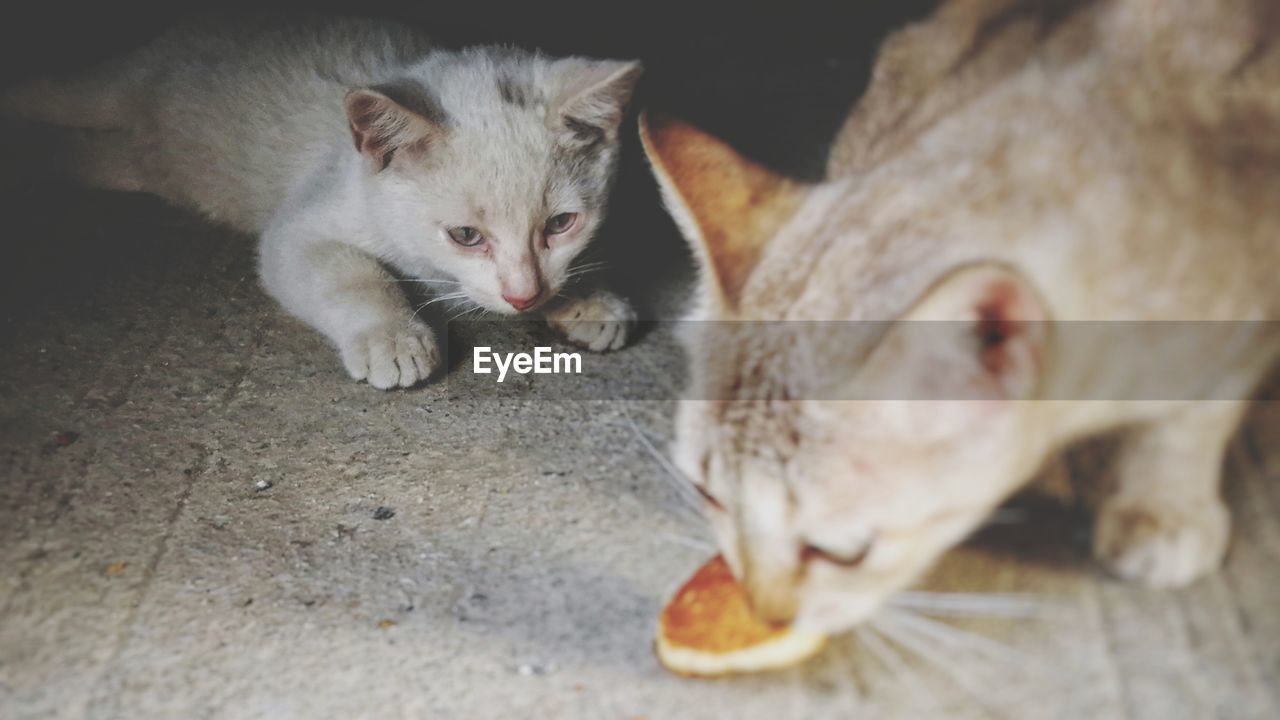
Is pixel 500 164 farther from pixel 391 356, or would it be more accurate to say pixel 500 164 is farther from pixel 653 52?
pixel 653 52

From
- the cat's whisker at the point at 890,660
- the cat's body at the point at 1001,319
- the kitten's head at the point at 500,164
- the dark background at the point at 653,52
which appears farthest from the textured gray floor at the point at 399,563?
the dark background at the point at 653,52

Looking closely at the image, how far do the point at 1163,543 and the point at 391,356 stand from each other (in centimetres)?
120

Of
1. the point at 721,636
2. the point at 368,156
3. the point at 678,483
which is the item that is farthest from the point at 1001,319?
the point at 368,156

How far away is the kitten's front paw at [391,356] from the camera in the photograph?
1770 millimetres

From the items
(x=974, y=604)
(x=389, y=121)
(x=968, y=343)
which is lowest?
(x=974, y=604)

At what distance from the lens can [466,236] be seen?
183 cm

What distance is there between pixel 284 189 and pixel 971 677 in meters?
1.68

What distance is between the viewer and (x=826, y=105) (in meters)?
2.39

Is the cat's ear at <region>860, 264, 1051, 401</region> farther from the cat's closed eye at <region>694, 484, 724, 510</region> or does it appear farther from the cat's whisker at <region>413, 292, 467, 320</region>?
the cat's whisker at <region>413, 292, 467, 320</region>

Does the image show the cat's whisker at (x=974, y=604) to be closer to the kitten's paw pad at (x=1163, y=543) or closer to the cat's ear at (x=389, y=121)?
the kitten's paw pad at (x=1163, y=543)

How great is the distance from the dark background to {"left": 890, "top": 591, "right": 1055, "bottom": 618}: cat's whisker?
0.99 m

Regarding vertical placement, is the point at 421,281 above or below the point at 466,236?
below

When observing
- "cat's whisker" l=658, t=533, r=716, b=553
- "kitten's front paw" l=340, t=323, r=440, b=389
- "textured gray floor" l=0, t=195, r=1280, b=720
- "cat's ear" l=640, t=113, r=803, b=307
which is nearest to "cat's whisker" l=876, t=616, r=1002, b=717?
"textured gray floor" l=0, t=195, r=1280, b=720

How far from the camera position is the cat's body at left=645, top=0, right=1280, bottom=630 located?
1061mm
